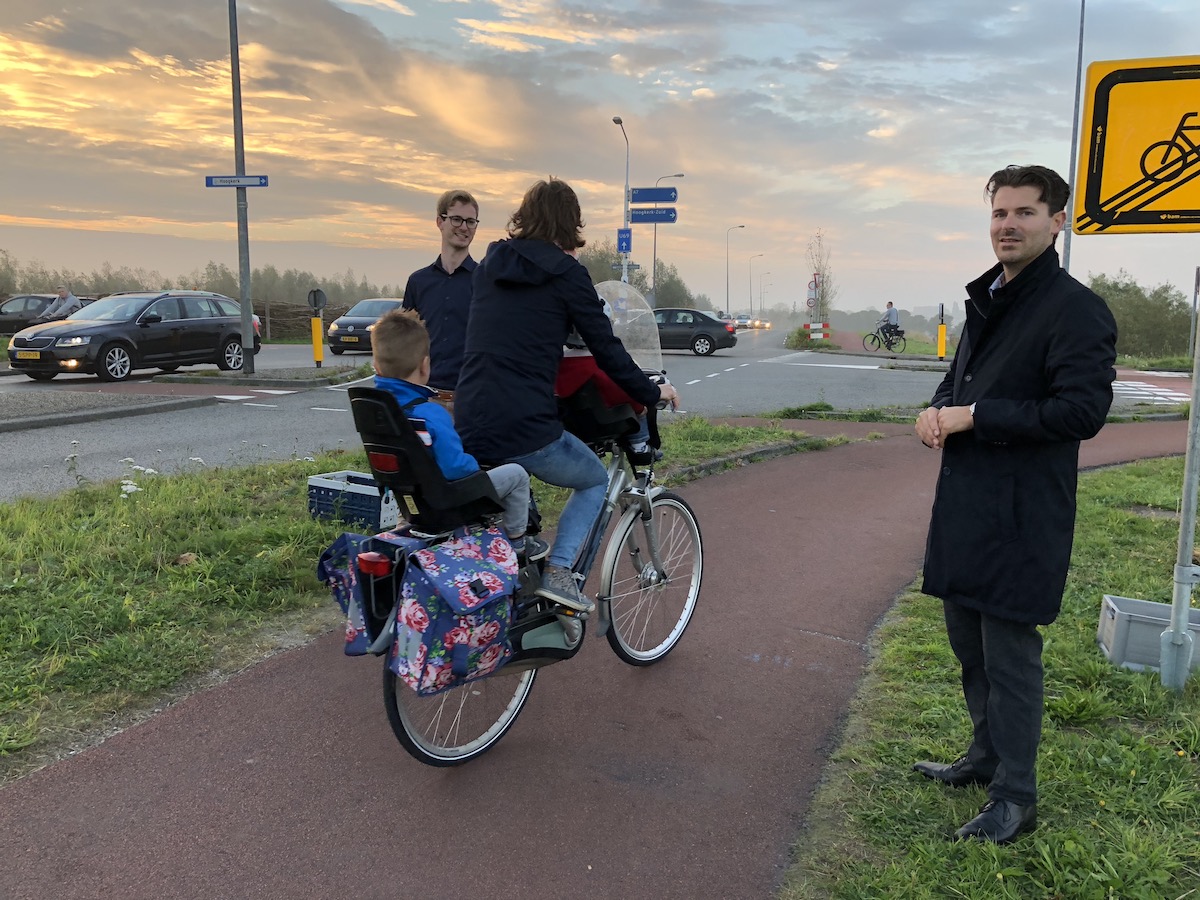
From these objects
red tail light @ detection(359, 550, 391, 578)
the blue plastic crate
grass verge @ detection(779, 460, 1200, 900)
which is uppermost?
red tail light @ detection(359, 550, 391, 578)

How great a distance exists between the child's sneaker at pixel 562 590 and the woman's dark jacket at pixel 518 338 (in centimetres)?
52

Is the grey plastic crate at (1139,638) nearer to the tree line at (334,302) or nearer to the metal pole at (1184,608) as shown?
the metal pole at (1184,608)

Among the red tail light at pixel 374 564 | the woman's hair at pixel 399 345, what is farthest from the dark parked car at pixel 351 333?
the red tail light at pixel 374 564

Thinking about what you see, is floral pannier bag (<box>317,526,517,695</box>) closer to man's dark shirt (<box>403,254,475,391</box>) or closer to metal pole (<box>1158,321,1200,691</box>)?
man's dark shirt (<box>403,254,475,391</box>)

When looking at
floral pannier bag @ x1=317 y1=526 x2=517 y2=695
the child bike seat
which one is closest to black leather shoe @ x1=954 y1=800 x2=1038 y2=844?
floral pannier bag @ x1=317 y1=526 x2=517 y2=695

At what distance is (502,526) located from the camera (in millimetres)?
3270

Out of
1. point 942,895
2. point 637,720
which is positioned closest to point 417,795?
point 637,720

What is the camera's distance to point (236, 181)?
15516 millimetres

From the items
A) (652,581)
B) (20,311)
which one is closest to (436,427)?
(652,581)

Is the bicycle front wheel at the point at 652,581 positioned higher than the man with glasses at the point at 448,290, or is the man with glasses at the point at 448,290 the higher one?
the man with glasses at the point at 448,290

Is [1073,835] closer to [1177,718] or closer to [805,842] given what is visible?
[805,842]

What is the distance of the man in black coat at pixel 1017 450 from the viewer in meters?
2.49

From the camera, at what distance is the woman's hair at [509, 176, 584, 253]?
3.30 meters

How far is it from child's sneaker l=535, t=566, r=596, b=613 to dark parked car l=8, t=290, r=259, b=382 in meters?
15.2
